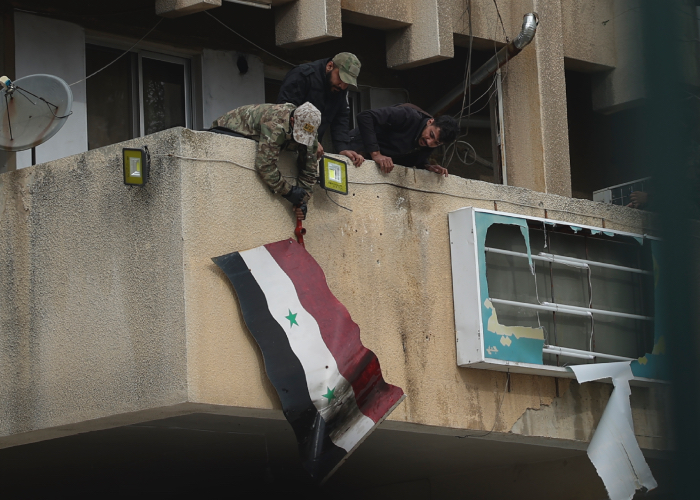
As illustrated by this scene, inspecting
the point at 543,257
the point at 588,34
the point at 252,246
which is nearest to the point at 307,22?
the point at 543,257

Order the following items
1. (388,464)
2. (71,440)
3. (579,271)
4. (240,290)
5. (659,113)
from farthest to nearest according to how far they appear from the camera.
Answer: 1. (388,464)
2. (579,271)
3. (71,440)
4. (240,290)
5. (659,113)

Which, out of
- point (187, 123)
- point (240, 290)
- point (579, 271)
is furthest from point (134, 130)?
point (579, 271)

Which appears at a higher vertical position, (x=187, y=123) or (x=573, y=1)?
(x=573, y=1)

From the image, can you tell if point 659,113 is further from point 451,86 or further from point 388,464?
point 451,86

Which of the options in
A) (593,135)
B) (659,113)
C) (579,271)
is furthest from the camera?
(593,135)

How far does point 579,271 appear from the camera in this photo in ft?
30.2

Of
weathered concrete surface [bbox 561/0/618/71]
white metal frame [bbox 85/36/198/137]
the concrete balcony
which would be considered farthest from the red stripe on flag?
weathered concrete surface [bbox 561/0/618/71]

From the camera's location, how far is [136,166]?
6.77 m

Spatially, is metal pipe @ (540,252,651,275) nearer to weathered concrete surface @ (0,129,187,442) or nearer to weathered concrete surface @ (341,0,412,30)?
weathered concrete surface @ (341,0,412,30)

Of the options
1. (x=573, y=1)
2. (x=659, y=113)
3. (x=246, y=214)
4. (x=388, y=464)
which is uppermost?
(x=573, y=1)

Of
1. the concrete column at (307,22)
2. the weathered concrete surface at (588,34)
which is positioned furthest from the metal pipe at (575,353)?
the weathered concrete surface at (588,34)

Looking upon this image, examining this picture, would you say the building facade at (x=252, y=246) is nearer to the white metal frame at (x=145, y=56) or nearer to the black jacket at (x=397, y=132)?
the white metal frame at (x=145, y=56)

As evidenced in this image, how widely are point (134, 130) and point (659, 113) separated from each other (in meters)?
8.37

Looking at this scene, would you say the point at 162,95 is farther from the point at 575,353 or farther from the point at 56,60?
the point at 575,353
